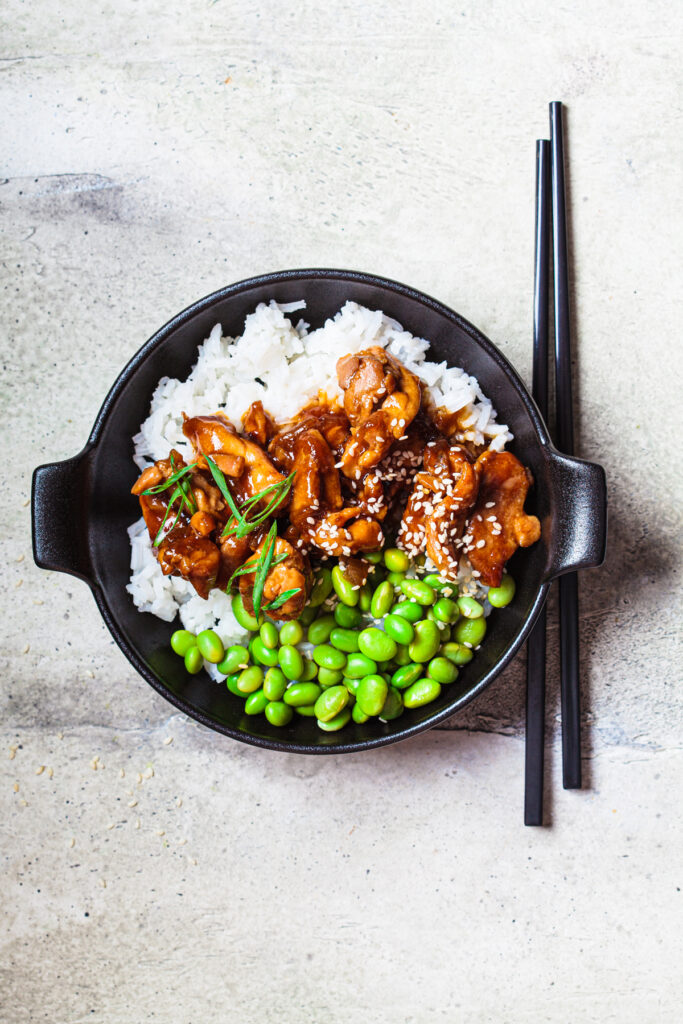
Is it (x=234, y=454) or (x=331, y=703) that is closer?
(x=234, y=454)

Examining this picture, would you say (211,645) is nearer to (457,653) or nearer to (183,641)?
(183,641)

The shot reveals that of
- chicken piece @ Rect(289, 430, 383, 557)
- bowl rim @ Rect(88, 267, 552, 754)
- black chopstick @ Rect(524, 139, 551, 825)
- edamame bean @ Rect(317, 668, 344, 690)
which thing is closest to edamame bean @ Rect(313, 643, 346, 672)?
edamame bean @ Rect(317, 668, 344, 690)

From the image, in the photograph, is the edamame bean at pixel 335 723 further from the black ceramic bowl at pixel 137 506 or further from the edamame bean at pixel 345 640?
the edamame bean at pixel 345 640

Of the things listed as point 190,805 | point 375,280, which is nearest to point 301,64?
point 375,280

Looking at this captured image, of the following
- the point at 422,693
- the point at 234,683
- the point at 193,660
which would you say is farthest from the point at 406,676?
the point at 193,660

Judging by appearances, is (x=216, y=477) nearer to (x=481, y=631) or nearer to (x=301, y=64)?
(x=481, y=631)

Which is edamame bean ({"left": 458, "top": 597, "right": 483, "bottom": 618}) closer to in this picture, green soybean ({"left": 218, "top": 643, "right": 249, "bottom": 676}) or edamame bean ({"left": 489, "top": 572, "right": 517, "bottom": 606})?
edamame bean ({"left": 489, "top": 572, "right": 517, "bottom": 606})

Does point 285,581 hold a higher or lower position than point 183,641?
higher
